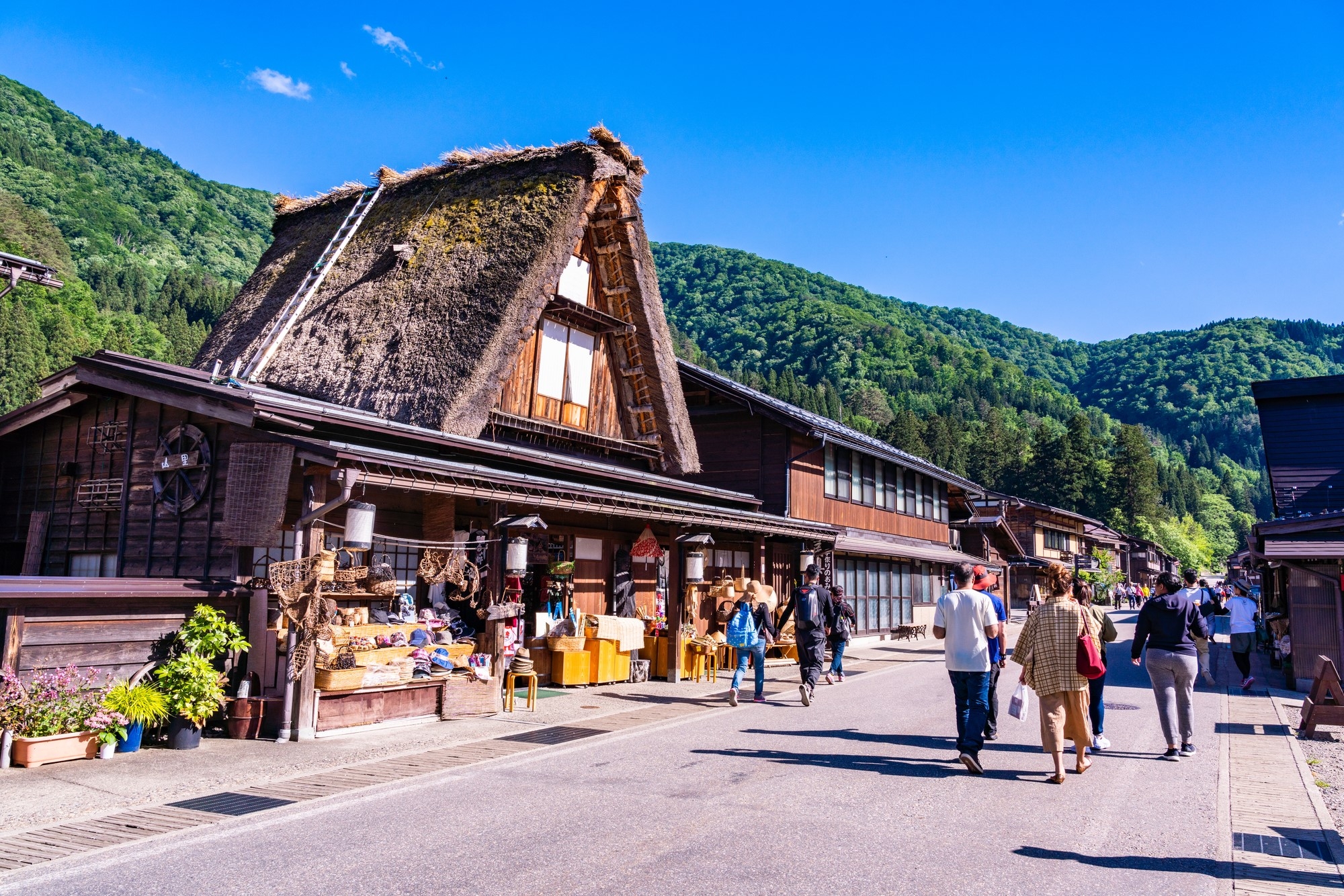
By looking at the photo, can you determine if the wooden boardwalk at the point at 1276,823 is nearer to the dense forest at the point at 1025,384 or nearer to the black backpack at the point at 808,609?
the black backpack at the point at 808,609

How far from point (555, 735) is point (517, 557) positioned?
2.74m

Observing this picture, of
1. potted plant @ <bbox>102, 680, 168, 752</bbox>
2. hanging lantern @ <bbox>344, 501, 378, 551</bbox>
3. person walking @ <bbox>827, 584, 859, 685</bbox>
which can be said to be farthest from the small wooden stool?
person walking @ <bbox>827, 584, 859, 685</bbox>

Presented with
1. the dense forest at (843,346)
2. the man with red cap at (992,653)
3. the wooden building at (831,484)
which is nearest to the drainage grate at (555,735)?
the man with red cap at (992,653)

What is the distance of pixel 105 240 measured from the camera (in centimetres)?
7575

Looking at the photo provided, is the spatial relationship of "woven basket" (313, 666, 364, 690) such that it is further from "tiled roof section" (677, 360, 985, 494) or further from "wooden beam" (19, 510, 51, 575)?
"tiled roof section" (677, 360, 985, 494)

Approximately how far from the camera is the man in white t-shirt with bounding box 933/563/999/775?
831cm

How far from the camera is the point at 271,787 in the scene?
24.8 feet

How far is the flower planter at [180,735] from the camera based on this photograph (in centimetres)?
905

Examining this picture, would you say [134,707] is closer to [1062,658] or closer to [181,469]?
[181,469]

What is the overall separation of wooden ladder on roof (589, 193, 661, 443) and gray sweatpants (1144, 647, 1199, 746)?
38.3ft

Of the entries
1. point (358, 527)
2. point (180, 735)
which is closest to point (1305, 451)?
point (358, 527)

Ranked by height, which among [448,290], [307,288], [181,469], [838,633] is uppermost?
[307,288]

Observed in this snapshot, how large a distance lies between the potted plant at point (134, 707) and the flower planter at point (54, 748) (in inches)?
10.8

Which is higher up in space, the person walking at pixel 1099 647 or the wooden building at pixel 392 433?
the wooden building at pixel 392 433
